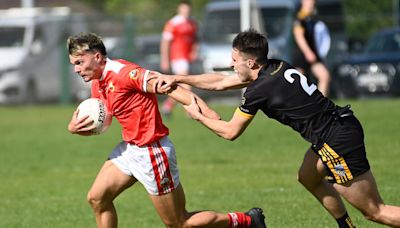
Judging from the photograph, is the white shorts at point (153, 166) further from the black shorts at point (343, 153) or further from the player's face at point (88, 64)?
the black shorts at point (343, 153)

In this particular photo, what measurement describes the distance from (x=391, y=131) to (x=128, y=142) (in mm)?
8724

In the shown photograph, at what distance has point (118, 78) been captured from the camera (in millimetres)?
7105

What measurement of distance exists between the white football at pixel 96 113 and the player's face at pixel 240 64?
1031 mm

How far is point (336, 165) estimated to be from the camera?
690 cm

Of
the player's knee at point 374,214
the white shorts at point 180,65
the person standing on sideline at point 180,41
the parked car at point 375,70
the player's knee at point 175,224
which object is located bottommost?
the parked car at point 375,70

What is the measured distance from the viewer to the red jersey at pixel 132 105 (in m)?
7.12

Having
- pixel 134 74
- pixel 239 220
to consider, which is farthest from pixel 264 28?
pixel 134 74

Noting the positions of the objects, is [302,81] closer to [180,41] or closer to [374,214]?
[374,214]

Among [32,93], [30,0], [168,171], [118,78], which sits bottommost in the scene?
[32,93]

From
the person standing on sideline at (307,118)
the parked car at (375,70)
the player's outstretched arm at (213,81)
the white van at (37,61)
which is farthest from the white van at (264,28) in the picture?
the person standing on sideline at (307,118)

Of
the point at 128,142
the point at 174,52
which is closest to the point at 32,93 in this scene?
the point at 174,52

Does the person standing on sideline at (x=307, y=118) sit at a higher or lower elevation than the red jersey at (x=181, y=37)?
higher

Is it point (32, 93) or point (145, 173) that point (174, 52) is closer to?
point (32, 93)

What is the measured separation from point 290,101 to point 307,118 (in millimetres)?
178
